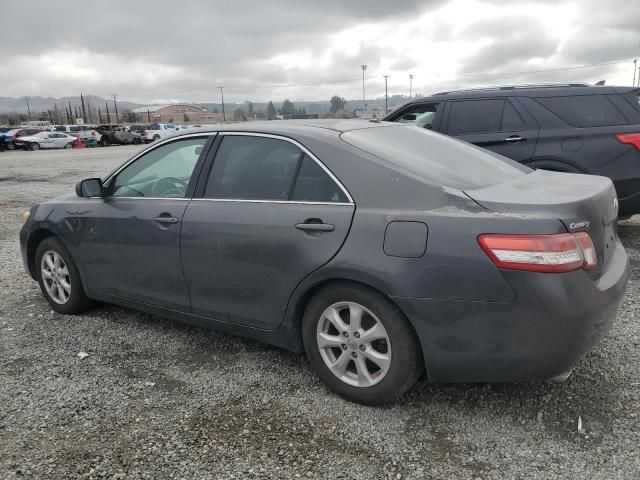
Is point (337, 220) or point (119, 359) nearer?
point (337, 220)

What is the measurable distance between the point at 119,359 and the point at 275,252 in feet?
4.94

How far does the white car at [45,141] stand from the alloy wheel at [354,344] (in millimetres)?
38861

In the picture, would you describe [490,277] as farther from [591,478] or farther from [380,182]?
[591,478]

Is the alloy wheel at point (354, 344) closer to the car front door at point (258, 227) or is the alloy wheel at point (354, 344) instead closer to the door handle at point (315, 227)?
the car front door at point (258, 227)

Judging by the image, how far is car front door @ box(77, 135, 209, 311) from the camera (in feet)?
12.0

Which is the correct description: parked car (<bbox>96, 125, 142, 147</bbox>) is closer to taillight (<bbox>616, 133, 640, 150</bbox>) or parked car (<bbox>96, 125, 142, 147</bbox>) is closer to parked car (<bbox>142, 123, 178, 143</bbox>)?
parked car (<bbox>142, 123, 178, 143</bbox>)

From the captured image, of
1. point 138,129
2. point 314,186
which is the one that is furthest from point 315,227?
point 138,129

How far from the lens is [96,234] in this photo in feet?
13.5

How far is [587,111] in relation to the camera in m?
5.94

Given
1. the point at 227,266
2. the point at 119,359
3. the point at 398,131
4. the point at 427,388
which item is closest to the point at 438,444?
the point at 427,388

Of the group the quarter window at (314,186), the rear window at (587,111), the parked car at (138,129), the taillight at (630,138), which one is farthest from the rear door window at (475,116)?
the parked car at (138,129)

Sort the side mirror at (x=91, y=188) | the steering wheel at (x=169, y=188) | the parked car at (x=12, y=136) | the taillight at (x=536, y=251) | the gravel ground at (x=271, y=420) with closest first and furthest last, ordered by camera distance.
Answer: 1. the taillight at (x=536, y=251)
2. the gravel ground at (x=271, y=420)
3. the steering wheel at (x=169, y=188)
4. the side mirror at (x=91, y=188)
5. the parked car at (x=12, y=136)

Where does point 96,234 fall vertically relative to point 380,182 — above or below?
below

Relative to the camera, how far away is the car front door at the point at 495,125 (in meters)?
6.10
